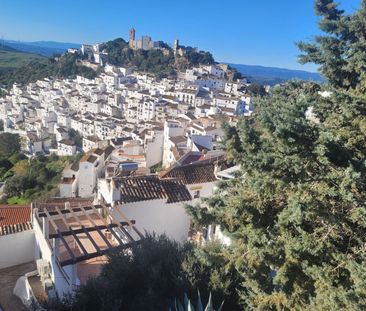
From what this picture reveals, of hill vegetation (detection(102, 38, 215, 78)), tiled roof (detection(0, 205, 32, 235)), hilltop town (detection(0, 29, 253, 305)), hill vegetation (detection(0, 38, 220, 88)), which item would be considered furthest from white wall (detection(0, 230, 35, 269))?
hill vegetation (detection(0, 38, 220, 88))

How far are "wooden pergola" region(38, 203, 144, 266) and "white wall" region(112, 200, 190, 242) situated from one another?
27.7 inches

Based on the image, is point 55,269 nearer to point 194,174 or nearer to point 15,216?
point 15,216

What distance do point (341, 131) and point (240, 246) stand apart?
118 inches

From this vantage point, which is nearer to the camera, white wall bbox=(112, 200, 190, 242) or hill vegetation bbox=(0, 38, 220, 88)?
white wall bbox=(112, 200, 190, 242)

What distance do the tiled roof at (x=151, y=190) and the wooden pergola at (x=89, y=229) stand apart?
937mm

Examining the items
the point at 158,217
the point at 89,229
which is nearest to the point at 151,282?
the point at 89,229

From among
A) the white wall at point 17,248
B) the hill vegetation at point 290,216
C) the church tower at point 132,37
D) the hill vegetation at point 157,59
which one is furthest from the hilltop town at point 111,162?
the church tower at point 132,37

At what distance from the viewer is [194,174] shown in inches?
657

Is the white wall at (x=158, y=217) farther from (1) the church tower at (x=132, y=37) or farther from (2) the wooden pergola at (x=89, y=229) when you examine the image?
(1) the church tower at (x=132, y=37)

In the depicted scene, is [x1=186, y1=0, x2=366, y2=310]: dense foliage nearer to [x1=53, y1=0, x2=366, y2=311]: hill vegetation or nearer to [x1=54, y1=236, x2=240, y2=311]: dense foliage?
[x1=53, y1=0, x2=366, y2=311]: hill vegetation

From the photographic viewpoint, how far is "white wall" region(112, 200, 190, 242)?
42.3 feet

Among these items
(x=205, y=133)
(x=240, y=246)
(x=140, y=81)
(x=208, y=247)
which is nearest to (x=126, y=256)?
(x=208, y=247)

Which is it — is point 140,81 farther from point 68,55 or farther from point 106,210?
point 106,210

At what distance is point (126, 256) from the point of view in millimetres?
8062
